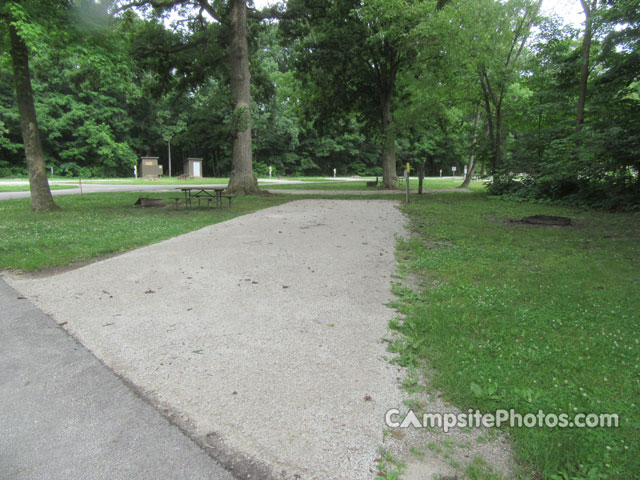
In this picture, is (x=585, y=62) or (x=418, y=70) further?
(x=418, y=70)

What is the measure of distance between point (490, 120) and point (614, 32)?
19.0ft

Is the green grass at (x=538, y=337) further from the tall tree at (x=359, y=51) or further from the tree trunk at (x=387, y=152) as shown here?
the tree trunk at (x=387, y=152)

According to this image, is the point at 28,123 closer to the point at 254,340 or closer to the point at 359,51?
the point at 254,340

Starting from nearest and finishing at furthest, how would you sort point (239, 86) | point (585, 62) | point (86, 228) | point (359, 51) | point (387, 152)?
point (86, 228)
point (585, 62)
point (239, 86)
point (359, 51)
point (387, 152)

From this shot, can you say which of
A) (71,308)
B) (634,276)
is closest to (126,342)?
(71,308)

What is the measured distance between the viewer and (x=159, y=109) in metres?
51.9

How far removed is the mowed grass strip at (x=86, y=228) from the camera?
646 centimetres

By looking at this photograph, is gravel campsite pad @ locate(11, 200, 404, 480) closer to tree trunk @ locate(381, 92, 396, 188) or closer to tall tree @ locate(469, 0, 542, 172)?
tall tree @ locate(469, 0, 542, 172)

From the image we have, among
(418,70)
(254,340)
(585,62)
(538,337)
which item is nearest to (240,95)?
(418,70)

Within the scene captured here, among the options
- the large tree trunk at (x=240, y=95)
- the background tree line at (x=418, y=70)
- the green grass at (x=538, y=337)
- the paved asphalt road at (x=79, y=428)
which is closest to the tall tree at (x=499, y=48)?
the background tree line at (x=418, y=70)

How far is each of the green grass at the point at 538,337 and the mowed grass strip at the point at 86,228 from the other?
5116mm

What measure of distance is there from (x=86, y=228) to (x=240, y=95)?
11086 millimetres

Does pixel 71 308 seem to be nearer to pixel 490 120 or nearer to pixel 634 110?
pixel 634 110

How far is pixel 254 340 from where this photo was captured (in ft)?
Result: 11.1
